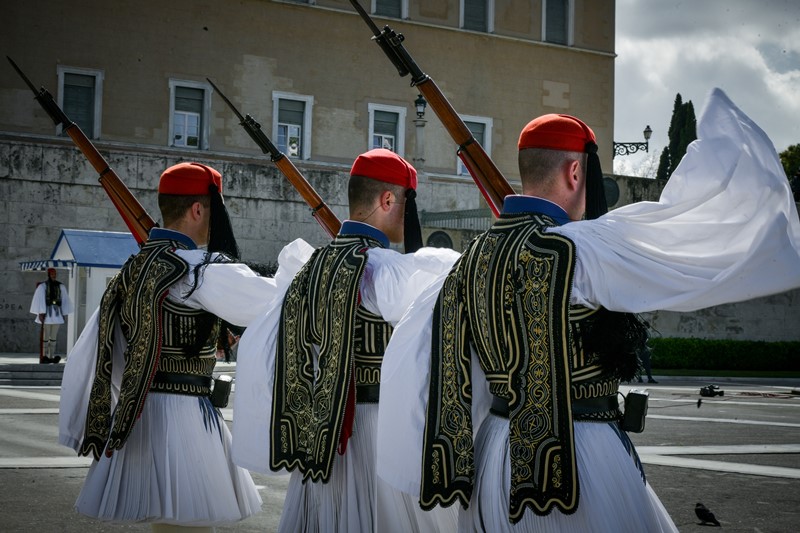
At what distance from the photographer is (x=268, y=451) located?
445cm

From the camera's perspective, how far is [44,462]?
8.64 m

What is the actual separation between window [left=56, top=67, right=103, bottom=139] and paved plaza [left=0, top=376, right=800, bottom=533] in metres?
15.5

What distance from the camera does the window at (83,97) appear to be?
94.8 feet

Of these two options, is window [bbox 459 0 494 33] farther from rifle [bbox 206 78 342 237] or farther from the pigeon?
the pigeon

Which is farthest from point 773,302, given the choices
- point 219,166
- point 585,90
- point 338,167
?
point 219,166

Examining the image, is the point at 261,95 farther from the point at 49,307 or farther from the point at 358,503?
the point at 358,503

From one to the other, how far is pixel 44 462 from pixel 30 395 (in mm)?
6754

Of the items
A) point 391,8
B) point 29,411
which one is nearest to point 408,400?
point 29,411

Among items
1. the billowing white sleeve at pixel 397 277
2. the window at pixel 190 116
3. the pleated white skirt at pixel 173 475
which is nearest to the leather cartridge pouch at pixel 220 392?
the pleated white skirt at pixel 173 475

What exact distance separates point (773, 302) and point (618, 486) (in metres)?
28.8

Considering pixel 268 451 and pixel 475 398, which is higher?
pixel 475 398

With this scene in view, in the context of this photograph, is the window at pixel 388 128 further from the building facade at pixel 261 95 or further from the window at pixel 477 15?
the window at pixel 477 15

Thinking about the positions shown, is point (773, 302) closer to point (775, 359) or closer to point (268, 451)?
point (775, 359)

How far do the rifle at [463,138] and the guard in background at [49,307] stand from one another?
15.4 meters
